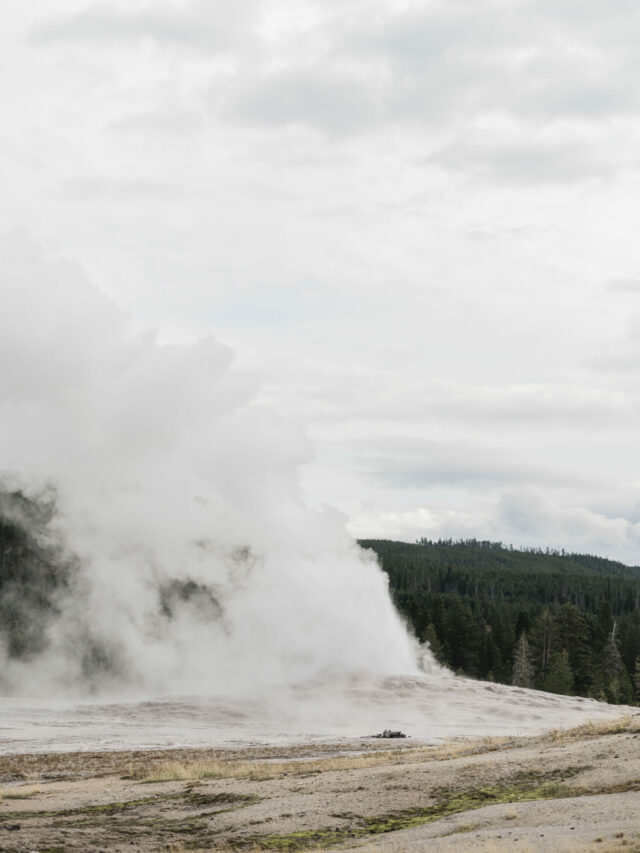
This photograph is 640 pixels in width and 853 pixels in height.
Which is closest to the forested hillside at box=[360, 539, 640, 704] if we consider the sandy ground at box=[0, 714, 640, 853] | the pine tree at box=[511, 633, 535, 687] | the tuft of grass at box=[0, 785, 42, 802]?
the pine tree at box=[511, 633, 535, 687]

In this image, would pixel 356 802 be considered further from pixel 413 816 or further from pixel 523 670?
pixel 523 670

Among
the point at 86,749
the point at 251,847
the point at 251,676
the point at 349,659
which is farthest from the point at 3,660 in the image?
the point at 251,847

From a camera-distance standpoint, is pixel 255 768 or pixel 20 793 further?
pixel 255 768

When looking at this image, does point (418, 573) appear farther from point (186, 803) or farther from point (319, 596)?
point (186, 803)

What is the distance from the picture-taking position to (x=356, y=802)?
72.7 feet

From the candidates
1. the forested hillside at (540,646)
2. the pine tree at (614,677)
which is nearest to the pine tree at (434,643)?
the forested hillside at (540,646)

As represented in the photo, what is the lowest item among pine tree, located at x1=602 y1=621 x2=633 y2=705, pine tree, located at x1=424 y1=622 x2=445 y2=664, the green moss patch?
pine tree, located at x1=602 y1=621 x2=633 y2=705

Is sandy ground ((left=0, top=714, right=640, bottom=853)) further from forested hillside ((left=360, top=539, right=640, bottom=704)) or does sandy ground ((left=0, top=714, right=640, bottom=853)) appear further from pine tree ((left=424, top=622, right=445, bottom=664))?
pine tree ((left=424, top=622, right=445, bottom=664))

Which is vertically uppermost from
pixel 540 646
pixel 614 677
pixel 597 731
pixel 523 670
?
pixel 597 731

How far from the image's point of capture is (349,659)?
63438 mm

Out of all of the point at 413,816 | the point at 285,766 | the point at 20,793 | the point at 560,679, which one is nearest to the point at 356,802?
the point at 413,816

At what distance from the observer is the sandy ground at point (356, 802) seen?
17.7 m

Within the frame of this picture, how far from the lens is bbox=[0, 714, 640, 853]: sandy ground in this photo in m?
17.7

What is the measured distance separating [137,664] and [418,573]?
10945cm
